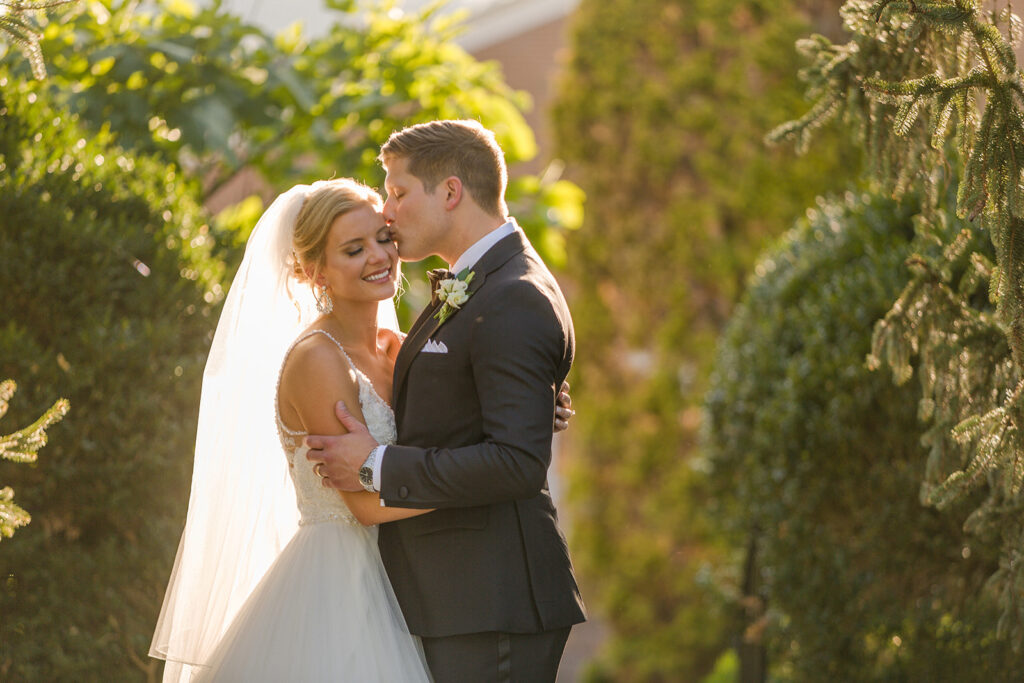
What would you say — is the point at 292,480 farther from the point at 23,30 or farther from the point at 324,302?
the point at 23,30

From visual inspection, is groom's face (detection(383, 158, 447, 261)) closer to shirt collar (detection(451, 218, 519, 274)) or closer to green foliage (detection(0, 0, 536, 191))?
shirt collar (detection(451, 218, 519, 274))

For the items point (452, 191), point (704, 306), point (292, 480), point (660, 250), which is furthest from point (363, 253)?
point (660, 250)

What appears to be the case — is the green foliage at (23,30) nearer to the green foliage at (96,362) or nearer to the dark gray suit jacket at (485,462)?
the dark gray suit jacket at (485,462)

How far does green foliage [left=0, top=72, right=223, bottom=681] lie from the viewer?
3.90m

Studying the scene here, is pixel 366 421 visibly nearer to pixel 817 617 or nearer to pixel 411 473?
pixel 411 473

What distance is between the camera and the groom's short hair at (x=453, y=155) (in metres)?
3.17

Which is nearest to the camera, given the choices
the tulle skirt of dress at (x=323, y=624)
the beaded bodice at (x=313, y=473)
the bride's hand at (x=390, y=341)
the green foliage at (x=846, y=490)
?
the tulle skirt of dress at (x=323, y=624)

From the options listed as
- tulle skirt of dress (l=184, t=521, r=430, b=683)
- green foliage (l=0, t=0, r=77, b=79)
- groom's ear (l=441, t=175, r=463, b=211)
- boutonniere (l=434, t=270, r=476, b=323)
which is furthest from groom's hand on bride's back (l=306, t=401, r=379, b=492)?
green foliage (l=0, t=0, r=77, b=79)

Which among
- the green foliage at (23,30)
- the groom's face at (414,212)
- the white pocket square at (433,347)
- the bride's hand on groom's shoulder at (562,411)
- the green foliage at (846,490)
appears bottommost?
the green foliage at (846,490)

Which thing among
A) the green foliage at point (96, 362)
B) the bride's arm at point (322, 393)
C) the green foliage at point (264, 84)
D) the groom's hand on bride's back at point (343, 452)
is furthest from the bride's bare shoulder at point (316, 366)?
the green foliage at point (264, 84)

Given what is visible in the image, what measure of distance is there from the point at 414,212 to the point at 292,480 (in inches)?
39.6

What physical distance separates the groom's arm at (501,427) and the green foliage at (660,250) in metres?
5.96

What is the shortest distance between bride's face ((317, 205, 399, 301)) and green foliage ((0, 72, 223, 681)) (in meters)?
1.19

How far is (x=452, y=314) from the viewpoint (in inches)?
121
